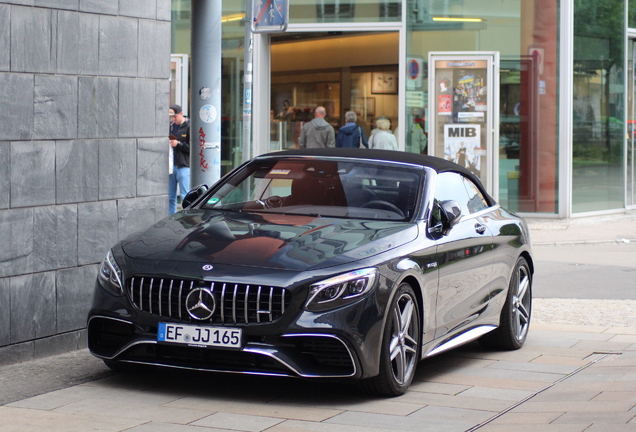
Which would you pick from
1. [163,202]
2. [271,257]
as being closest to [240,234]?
[271,257]

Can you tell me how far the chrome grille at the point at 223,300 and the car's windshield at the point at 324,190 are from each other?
1.24 meters

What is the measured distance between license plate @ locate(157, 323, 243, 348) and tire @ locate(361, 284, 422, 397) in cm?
80

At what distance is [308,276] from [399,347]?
795mm

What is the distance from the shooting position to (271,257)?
593 cm

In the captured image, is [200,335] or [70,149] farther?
[70,149]

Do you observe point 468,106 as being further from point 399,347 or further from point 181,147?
point 399,347

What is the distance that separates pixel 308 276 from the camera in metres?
5.75

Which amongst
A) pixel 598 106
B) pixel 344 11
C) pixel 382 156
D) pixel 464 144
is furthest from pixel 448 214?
pixel 598 106

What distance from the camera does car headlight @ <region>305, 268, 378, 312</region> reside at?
18.8ft

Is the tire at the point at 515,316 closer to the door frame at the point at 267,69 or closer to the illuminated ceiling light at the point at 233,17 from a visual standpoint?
the door frame at the point at 267,69

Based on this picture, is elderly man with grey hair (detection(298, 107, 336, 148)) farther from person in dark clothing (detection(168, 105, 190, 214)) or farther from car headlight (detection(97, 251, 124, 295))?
car headlight (detection(97, 251, 124, 295))

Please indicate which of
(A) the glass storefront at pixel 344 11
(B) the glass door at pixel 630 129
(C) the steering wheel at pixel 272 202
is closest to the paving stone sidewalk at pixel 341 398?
(C) the steering wheel at pixel 272 202

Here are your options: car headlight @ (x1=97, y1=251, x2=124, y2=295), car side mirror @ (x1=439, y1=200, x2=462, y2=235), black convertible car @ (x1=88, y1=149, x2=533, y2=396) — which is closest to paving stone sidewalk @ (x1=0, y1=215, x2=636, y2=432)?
black convertible car @ (x1=88, y1=149, x2=533, y2=396)

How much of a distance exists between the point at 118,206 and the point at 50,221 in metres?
0.73
